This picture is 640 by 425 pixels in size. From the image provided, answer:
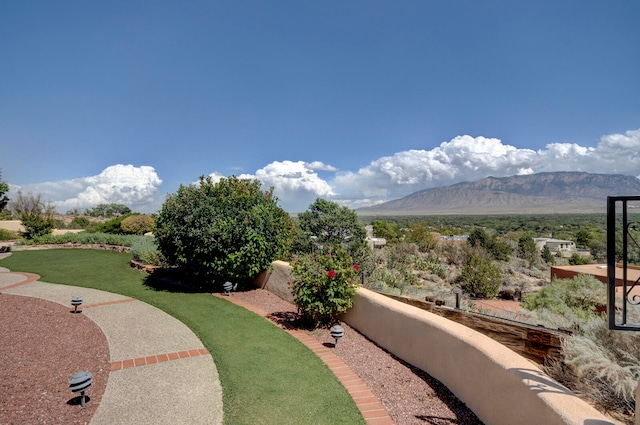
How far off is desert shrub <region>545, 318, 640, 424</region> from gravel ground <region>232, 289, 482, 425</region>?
120 centimetres

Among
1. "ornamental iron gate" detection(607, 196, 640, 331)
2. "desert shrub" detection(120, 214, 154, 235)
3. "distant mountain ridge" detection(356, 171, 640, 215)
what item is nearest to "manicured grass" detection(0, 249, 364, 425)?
"ornamental iron gate" detection(607, 196, 640, 331)

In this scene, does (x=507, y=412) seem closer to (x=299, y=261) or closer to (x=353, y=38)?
(x=299, y=261)

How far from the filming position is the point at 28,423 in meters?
3.67

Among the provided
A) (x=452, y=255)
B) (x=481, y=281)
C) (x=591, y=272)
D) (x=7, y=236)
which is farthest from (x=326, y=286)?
(x=7, y=236)

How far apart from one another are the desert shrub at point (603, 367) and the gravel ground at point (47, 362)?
536 centimetres

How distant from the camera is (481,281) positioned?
15250mm

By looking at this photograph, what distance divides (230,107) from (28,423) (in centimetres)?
1927

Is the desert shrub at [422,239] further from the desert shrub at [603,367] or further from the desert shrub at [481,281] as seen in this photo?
the desert shrub at [603,367]

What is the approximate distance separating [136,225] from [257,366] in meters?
24.4

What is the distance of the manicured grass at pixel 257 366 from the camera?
4039 mm

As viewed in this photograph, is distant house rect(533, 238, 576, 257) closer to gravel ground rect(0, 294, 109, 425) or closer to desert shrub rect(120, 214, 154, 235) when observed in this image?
desert shrub rect(120, 214, 154, 235)

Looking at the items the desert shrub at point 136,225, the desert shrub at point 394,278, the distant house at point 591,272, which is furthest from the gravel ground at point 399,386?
the desert shrub at point 136,225

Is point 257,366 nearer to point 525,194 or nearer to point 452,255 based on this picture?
point 452,255

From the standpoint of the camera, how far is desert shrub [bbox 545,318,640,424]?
326 cm
